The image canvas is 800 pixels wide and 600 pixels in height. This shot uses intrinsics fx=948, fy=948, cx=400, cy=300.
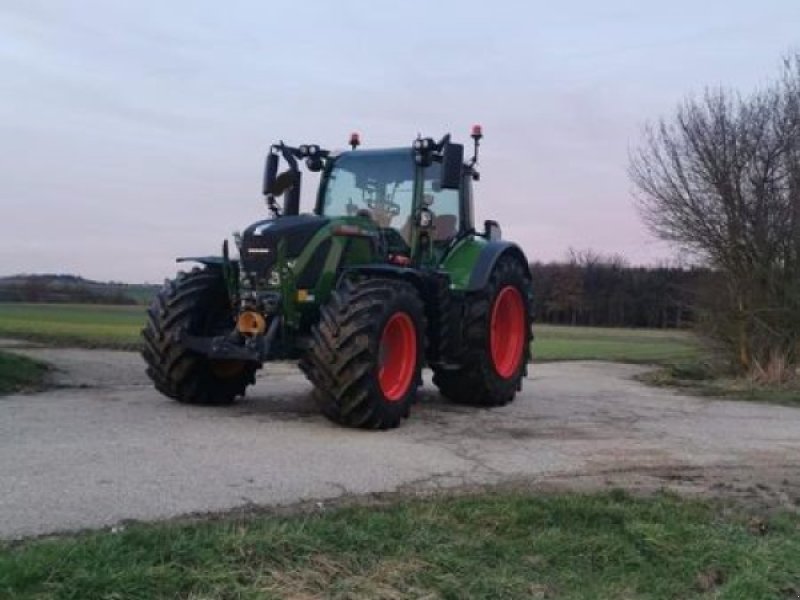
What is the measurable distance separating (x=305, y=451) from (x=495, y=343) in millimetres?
5269

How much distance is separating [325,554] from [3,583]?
1581 millimetres

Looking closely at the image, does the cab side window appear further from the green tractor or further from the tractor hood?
the tractor hood

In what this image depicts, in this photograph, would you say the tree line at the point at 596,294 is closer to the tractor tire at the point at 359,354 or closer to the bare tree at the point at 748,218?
the bare tree at the point at 748,218

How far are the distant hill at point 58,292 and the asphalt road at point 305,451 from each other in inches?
1645

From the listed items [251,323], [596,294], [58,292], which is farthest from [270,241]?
[596,294]

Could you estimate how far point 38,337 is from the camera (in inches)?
998

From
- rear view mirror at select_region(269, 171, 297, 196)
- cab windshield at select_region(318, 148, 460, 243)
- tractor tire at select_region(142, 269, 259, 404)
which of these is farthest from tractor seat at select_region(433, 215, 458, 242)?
tractor tire at select_region(142, 269, 259, 404)

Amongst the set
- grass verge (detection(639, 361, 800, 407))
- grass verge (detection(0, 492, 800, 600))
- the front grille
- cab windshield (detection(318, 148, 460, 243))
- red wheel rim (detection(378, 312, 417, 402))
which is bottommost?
grass verge (detection(0, 492, 800, 600))

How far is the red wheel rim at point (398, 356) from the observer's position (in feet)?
31.7

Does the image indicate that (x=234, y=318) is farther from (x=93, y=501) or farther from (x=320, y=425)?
(x=93, y=501)

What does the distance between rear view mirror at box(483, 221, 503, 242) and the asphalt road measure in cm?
228

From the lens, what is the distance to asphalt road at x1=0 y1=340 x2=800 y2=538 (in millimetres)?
6004

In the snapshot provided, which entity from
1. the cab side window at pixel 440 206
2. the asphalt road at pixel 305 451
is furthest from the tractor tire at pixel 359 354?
the cab side window at pixel 440 206

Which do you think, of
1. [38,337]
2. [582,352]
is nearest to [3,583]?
[38,337]
